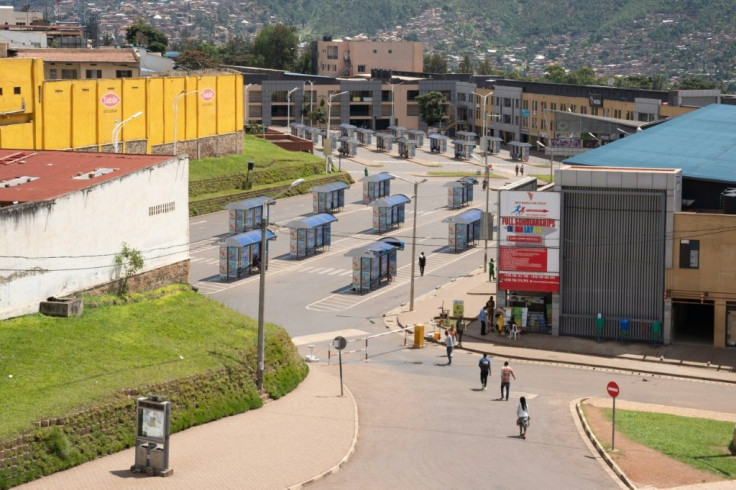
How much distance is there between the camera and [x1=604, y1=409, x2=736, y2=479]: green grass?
1453 inches

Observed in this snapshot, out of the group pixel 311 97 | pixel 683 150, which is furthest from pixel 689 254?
pixel 311 97

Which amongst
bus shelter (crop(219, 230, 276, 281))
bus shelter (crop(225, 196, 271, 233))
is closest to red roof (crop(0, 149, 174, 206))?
bus shelter (crop(219, 230, 276, 281))

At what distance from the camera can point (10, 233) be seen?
40.0 meters

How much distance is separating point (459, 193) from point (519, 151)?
125 ft

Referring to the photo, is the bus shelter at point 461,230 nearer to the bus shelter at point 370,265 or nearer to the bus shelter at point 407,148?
the bus shelter at point 370,265

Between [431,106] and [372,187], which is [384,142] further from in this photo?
[372,187]

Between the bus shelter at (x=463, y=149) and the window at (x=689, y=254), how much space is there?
76754 mm

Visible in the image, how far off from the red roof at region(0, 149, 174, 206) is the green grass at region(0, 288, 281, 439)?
189 inches

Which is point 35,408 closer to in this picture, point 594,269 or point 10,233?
point 10,233

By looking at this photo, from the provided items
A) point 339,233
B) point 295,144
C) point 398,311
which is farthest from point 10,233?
point 295,144

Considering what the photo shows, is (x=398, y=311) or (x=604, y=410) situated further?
(x=398, y=311)

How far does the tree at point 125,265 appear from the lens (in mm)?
46250

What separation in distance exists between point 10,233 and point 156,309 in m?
6.74

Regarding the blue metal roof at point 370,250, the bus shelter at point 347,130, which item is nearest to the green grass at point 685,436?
the blue metal roof at point 370,250
